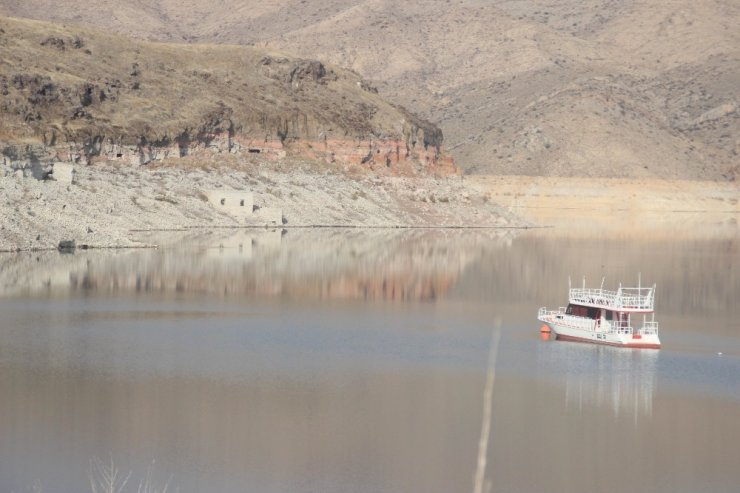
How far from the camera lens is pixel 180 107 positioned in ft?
375

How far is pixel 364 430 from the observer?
27078 millimetres

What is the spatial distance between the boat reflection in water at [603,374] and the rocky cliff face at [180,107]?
2032 inches

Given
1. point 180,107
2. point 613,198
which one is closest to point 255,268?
point 180,107

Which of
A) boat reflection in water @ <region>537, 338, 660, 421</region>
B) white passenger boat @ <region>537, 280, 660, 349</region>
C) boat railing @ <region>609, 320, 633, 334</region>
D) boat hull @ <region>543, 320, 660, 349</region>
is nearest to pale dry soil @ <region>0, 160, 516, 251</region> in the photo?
white passenger boat @ <region>537, 280, 660, 349</region>

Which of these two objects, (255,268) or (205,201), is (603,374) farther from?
(205,201)

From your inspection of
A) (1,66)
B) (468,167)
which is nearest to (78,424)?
(1,66)

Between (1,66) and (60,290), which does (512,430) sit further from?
(1,66)

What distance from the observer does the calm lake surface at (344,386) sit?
24203mm

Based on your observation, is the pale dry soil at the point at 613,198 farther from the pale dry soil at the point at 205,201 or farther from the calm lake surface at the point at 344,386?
the calm lake surface at the point at 344,386

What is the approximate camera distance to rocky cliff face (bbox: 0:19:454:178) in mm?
100125

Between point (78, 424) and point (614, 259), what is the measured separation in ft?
178

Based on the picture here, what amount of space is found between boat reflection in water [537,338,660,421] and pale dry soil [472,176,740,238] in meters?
122

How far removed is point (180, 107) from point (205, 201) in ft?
52.7

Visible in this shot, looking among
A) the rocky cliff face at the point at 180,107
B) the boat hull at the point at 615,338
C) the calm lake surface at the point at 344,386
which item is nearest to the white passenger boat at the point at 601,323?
the boat hull at the point at 615,338
